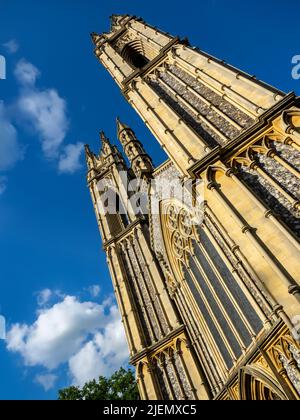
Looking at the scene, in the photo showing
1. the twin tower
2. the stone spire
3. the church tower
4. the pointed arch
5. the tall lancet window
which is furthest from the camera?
the stone spire

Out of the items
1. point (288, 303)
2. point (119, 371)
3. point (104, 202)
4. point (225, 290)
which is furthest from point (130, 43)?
point (119, 371)

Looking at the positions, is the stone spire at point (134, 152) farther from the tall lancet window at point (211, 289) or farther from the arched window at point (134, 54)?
the tall lancet window at point (211, 289)

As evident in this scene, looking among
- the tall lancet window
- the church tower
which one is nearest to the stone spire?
the church tower

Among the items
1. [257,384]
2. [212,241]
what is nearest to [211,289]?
[212,241]

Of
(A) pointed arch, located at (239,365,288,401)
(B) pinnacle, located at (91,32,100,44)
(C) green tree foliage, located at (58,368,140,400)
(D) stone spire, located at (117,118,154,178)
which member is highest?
(B) pinnacle, located at (91,32,100,44)

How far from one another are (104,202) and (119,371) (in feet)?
42.4

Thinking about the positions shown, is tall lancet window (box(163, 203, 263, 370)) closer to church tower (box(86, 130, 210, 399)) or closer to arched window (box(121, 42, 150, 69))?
church tower (box(86, 130, 210, 399))

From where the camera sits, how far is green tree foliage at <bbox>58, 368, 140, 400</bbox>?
23.9 meters

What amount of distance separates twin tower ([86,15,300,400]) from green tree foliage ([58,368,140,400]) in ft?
38.2

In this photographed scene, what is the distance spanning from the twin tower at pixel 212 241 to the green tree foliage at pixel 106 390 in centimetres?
1164

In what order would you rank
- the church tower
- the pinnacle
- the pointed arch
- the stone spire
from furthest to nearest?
the pinnacle, the stone spire, the church tower, the pointed arch

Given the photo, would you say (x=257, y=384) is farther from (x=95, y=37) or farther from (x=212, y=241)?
(x=95, y=37)

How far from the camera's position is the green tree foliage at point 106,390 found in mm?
23945

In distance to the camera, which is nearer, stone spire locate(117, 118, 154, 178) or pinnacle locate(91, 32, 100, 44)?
stone spire locate(117, 118, 154, 178)
